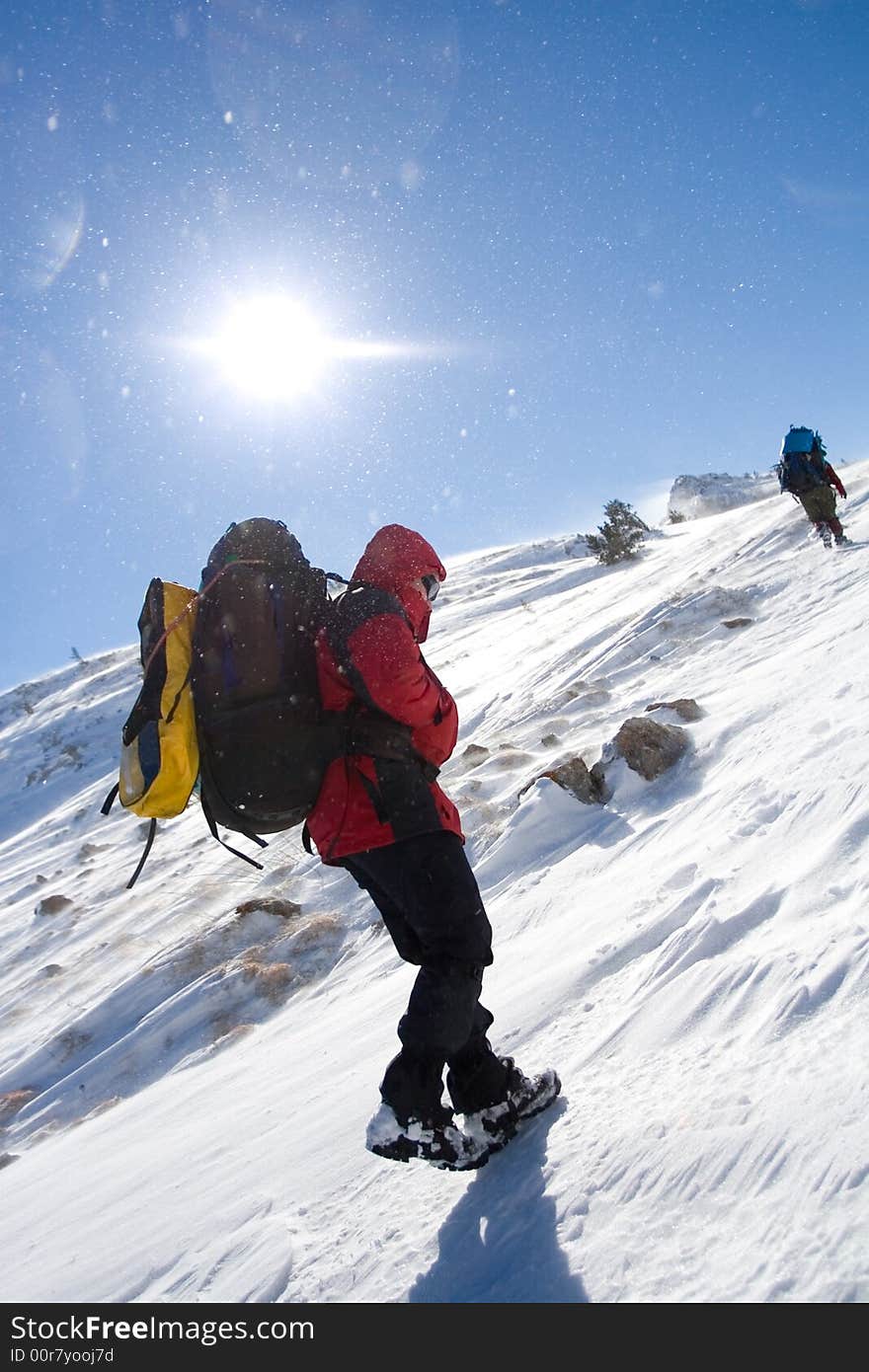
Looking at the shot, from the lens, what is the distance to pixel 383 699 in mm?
2113

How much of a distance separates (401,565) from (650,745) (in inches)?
132

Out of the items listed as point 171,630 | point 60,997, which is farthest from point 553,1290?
point 60,997

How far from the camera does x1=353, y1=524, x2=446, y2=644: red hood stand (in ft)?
7.50

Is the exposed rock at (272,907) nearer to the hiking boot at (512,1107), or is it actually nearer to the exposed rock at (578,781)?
the exposed rock at (578,781)

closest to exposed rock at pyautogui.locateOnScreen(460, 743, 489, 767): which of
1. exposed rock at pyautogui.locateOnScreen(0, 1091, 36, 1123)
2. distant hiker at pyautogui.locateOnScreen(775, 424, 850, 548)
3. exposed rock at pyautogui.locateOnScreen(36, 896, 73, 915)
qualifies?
exposed rock at pyautogui.locateOnScreen(0, 1091, 36, 1123)

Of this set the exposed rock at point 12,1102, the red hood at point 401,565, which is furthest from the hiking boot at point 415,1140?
the exposed rock at point 12,1102

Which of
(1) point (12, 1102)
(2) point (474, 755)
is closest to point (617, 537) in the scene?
(2) point (474, 755)

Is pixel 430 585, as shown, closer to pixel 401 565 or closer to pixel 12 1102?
pixel 401 565

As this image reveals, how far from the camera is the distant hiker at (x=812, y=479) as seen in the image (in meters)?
9.11

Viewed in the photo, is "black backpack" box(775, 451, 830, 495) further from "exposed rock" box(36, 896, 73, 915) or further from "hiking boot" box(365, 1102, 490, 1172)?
"exposed rock" box(36, 896, 73, 915)

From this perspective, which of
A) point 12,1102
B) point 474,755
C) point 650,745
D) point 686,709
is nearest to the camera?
point 650,745

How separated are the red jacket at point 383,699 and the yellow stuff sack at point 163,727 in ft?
1.30

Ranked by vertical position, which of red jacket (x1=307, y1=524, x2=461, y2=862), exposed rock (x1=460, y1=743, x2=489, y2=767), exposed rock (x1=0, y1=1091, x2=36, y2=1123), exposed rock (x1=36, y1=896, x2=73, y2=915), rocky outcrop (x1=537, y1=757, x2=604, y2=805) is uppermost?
red jacket (x1=307, y1=524, x2=461, y2=862)

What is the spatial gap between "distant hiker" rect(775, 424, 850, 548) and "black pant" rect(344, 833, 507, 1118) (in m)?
8.46
